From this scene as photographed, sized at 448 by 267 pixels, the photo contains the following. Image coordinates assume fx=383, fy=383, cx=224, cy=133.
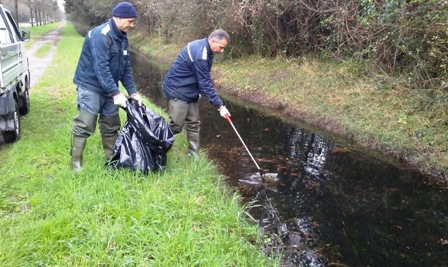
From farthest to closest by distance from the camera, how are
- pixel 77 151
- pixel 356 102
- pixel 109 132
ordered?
1. pixel 356 102
2. pixel 109 132
3. pixel 77 151

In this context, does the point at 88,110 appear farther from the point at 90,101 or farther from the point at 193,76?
the point at 193,76

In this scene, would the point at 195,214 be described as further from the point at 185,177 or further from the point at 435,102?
the point at 435,102

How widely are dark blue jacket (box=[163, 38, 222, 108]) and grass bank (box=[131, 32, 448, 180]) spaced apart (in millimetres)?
3628

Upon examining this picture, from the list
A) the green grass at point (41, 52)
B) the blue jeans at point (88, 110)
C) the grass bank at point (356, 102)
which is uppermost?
the blue jeans at point (88, 110)

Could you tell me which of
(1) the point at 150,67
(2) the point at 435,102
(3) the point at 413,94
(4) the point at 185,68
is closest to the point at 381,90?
(3) the point at 413,94

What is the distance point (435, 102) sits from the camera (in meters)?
7.00

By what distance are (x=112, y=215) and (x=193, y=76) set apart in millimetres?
2292

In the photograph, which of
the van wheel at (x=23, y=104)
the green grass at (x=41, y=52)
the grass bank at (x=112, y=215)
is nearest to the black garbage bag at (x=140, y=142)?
the grass bank at (x=112, y=215)

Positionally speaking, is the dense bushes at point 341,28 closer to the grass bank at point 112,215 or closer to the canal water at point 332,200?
the canal water at point 332,200

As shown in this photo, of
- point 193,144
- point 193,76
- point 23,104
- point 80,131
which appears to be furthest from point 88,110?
point 23,104

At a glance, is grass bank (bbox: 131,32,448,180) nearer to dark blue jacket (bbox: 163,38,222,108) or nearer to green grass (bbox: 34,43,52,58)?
dark blue jacket (bbox: 163,38,222,108)

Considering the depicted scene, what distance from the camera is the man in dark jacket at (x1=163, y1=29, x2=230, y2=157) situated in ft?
15.9

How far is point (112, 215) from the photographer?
11.4 ft

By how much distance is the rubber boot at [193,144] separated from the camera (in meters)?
5.55
